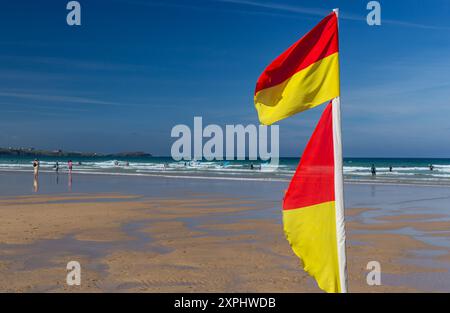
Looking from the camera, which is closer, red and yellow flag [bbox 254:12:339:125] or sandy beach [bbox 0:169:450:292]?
red and yellow flag [bbox 254:12:339:125]

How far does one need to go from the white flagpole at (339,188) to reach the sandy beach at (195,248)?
10.4 feet

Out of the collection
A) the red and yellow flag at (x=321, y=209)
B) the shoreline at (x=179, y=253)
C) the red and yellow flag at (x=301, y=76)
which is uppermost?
the red and yellow flag at (x=301, y=76)

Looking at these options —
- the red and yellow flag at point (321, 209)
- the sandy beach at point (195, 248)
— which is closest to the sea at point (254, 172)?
the sandy beach at point (195, 248)

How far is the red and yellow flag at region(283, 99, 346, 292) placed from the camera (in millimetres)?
4312

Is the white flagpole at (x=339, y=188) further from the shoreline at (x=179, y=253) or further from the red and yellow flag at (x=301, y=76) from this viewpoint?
the shoreline at (x=179, y=253)

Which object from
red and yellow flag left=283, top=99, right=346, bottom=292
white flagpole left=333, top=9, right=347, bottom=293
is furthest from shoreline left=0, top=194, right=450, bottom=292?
white flagpole left=333, top=9, right=347, bottom=293

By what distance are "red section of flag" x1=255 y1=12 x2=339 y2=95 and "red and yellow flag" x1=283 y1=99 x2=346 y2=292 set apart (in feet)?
1.63

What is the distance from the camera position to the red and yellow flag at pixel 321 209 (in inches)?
170

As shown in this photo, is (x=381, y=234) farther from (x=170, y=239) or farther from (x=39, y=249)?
(x=39, y=249)

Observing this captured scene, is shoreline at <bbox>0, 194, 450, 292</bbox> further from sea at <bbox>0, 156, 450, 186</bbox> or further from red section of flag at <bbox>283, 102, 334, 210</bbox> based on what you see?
sea at <bbox>0, 156, 450, 186</bbox>

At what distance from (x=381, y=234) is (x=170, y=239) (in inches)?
227

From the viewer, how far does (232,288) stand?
7.44m
